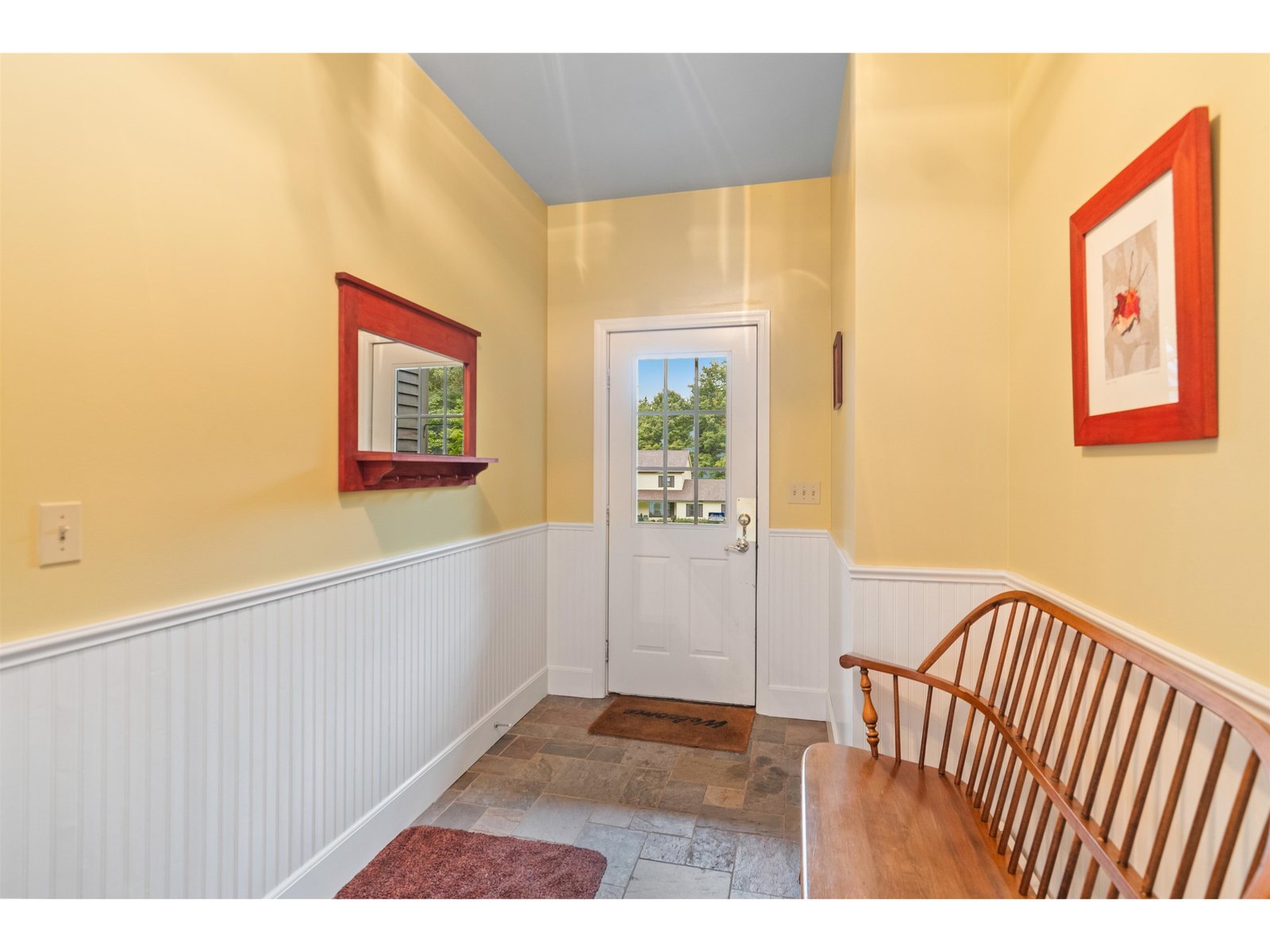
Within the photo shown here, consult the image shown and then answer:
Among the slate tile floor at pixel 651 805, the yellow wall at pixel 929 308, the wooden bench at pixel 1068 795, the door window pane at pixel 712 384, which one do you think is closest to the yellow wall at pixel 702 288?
the door window pane at pixel 712 384

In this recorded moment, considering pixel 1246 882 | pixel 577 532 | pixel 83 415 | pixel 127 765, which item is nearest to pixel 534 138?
pixel 577 532

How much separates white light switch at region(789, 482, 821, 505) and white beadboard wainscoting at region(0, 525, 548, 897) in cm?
158

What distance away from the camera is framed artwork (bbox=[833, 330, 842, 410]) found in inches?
97.5

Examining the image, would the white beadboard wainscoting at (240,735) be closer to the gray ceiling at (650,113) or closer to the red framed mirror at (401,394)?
→ the red framed mirror at (401,394)

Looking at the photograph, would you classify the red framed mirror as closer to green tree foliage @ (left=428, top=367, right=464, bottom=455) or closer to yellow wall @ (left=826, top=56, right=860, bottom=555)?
green tree foliage @ (left=428, top=367, right=464, bottom=455)

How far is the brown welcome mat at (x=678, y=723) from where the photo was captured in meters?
2.75

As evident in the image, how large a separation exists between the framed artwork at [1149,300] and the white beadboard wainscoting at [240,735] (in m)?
1.94

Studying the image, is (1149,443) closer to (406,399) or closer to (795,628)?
(406,399)

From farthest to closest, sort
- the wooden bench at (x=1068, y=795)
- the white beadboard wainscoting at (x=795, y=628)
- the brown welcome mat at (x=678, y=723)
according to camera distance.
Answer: the white beadboard wainscoting at (x=795, y=628), the brown welcome mat at (x=678, y=723), the wooden bench at (x=1068, y=795)

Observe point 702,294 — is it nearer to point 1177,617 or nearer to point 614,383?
point 614,383

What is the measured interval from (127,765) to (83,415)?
0.69 meters

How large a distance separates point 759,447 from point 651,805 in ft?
5.54

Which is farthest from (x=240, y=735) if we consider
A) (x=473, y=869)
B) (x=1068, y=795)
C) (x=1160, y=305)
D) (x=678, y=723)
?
(x=1160, y=305)

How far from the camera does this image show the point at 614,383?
327cm
